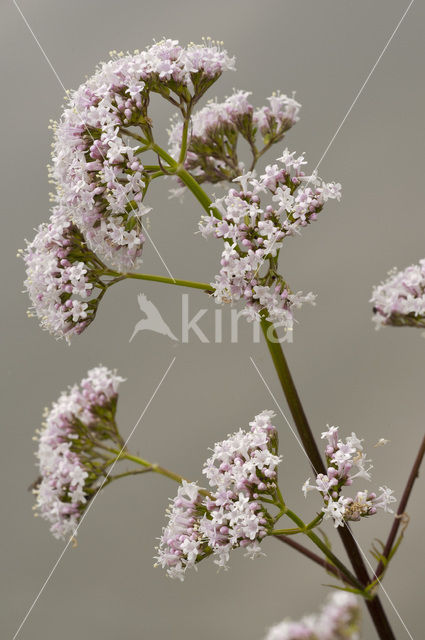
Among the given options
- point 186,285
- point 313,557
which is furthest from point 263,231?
point 313,557

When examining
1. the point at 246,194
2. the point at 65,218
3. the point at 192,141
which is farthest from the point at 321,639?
the point at 192,141

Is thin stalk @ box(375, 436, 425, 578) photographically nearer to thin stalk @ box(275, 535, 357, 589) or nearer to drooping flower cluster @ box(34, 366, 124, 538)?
thin stalk @ box(275, 535, 357, 589)

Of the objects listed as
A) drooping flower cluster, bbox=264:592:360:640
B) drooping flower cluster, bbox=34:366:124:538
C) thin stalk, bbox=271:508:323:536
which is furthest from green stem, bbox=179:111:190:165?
drooping flower cluster, bbox=264:592:360:640

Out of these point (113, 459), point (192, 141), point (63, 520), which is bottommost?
point (63, 520)

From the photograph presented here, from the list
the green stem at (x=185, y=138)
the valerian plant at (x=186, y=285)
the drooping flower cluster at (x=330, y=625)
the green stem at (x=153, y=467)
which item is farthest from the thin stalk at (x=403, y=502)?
the green stem at (x=185, y=138)

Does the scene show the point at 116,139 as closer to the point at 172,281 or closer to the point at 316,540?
the point at 172,281

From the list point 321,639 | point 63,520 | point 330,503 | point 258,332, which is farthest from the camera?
point 258,332

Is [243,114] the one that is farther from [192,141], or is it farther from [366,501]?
[366,501]

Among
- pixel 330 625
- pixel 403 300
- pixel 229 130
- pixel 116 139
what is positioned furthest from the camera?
pixel 229 130
